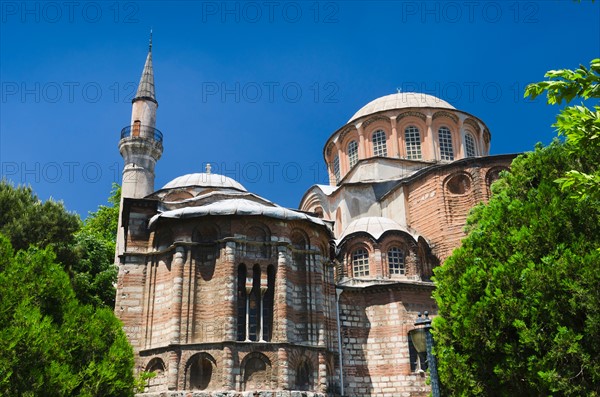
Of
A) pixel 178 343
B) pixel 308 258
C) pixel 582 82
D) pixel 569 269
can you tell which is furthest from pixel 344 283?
pixel 582 82

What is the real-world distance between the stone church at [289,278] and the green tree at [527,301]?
294 cm

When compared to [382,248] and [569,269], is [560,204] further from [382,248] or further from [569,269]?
[382,248]

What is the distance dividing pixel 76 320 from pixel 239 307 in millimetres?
5566

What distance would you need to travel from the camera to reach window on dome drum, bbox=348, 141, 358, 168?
2678 centimetres

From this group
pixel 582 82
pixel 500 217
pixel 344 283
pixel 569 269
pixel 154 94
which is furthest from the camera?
pixel 154 94

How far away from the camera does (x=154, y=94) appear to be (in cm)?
2692

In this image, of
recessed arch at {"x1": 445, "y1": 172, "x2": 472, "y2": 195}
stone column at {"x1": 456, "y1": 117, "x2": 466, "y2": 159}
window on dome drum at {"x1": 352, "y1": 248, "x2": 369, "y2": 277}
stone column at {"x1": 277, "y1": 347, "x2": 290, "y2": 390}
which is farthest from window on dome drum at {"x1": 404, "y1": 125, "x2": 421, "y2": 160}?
stone column at {"x1": 277, "y1": 347, "x2": 290, "y2": 390}

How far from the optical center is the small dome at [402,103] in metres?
26.5

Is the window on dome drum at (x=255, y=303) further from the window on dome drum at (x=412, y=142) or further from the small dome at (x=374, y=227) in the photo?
the window on dome drum at (x=412, y=142)

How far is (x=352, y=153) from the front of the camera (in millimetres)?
27062

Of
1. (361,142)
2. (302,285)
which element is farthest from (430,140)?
(302,285)

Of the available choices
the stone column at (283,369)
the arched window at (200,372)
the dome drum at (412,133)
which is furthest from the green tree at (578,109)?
the dome drum at (412,133)

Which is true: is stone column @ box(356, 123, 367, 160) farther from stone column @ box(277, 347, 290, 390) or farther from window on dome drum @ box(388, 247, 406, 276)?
stone column @ box(277, 347, 290, 390)

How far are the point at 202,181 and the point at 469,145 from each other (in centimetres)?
1209
